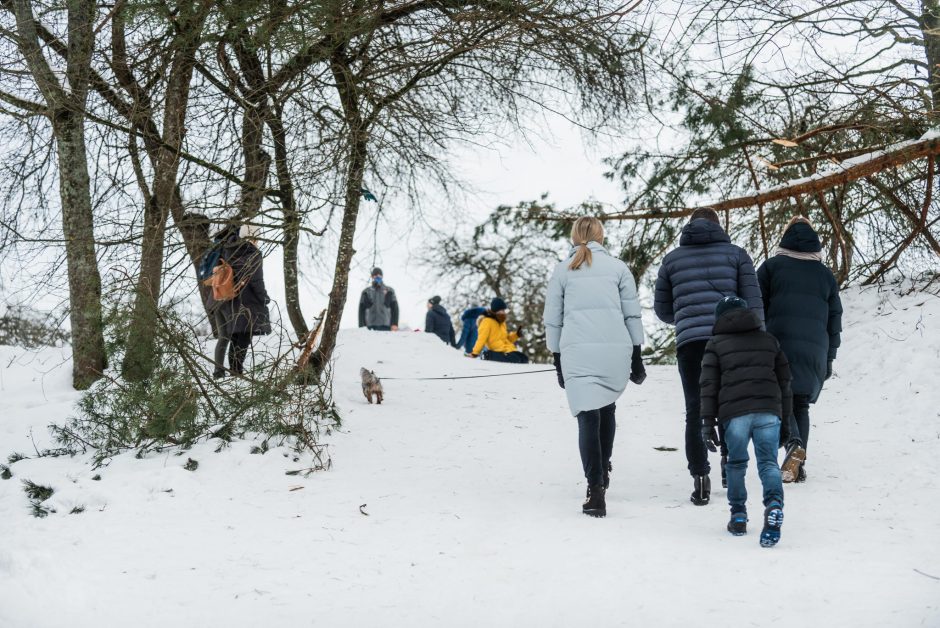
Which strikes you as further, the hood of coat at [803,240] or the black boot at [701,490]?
the hood of coat at [803,240]

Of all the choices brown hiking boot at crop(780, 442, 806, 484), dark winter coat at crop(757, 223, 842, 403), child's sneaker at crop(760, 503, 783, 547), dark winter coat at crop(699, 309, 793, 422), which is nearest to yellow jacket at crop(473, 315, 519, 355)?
dark winter coat at crop(757, 223, 842, 403)

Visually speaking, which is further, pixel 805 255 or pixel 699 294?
pixel 805 255

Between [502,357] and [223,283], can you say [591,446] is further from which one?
[502,357]

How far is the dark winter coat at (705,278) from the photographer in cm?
548

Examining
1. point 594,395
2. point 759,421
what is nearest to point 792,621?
point 759,421

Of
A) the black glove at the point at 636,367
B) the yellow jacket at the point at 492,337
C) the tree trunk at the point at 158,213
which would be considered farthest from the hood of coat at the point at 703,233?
the yellow jacket at the point at 492,337

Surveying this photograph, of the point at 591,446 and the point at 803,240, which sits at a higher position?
the point at 803,240

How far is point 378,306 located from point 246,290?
7.84 metres

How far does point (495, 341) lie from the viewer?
13109 mm

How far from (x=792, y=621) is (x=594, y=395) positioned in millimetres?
1867

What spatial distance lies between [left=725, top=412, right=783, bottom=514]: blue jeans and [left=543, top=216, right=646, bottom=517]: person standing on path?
76 cm

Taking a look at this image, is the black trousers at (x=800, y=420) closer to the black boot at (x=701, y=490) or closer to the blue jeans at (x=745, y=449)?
the black boot at (x=701, y=490)

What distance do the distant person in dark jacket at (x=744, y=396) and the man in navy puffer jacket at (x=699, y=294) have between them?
2.19 ft

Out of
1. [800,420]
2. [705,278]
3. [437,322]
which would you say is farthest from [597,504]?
[437,322]
